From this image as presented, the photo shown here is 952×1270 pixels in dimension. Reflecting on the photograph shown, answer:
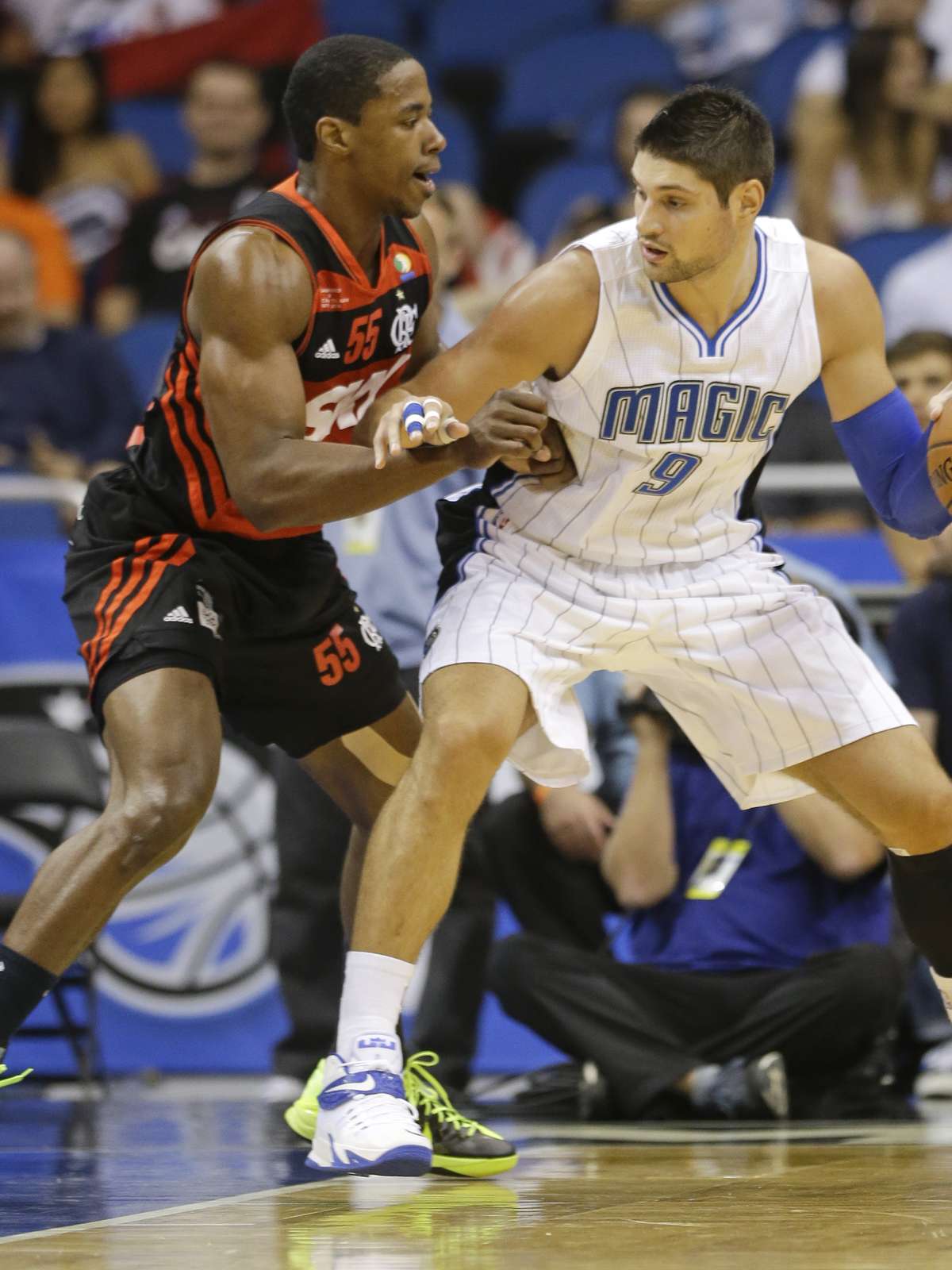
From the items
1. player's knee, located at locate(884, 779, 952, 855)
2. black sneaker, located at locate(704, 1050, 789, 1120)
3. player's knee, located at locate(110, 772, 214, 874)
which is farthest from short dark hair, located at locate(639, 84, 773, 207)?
black sneaker, located at locate(704, 1050, 789, 1120)

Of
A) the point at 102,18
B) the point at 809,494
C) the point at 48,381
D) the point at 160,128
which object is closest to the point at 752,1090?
the point at 809,494

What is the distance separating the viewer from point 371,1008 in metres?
3.27

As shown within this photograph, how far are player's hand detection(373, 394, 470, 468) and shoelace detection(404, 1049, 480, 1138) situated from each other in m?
1.19

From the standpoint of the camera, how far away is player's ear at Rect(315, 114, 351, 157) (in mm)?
3600

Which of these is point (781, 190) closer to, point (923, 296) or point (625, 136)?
point (625, 136)

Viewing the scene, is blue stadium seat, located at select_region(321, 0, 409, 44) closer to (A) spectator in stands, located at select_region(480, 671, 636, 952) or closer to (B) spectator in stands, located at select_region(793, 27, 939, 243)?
(B) spectator in stands, located at select_region(793, 27, 939, 243)

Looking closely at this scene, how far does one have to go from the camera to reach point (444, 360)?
3.54 m

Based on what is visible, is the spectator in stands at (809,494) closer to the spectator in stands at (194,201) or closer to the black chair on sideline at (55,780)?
the black chair on sideline at (55,780)

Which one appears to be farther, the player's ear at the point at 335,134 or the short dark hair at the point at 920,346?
the short dark hair at the point at 920,346

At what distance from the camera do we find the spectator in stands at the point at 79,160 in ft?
31.6

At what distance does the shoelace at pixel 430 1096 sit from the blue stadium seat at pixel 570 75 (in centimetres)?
725

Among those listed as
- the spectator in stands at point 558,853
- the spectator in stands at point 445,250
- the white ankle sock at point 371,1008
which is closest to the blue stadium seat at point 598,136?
the spectator in stands at point 445,250

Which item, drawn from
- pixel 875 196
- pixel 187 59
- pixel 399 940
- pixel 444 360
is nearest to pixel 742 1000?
pixel 399 940

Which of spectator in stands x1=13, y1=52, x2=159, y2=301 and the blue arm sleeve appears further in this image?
spectator in stands x1=13, y1=52, x2=159, y2=301
